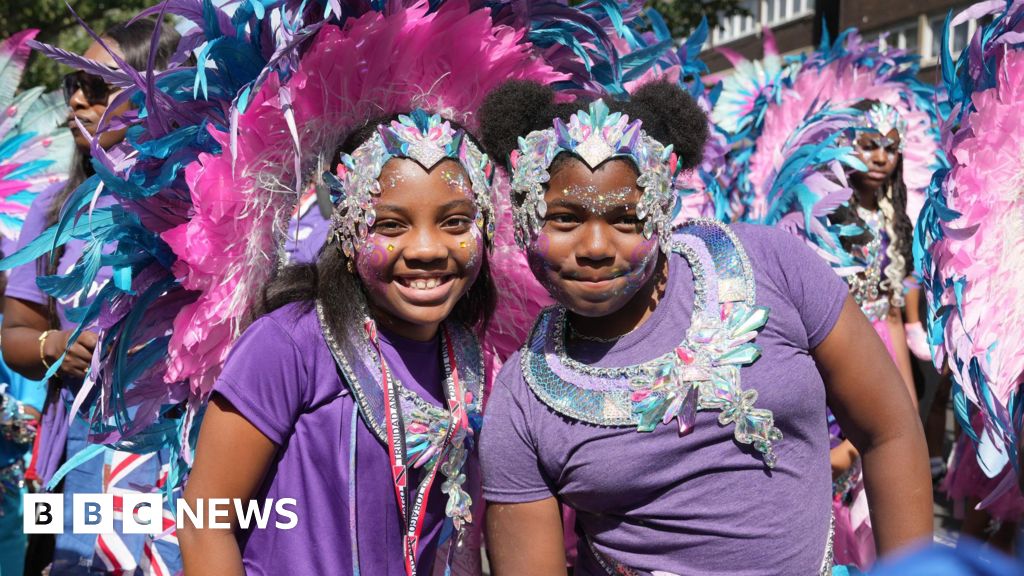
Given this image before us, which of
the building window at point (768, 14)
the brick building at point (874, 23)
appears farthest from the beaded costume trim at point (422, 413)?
the building window at point (768, 14)

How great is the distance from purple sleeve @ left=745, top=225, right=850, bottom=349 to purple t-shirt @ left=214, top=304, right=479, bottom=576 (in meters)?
0.88

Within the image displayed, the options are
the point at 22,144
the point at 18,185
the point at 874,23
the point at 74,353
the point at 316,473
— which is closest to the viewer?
the point at 316,473

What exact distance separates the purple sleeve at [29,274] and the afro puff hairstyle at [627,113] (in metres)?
1.57

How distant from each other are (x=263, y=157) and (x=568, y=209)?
792mm

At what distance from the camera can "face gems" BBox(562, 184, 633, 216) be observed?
1973 mm

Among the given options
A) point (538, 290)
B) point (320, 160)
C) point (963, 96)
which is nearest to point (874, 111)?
point (963, 96)

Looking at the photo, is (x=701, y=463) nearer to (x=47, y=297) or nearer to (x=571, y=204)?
(x=571, y=204)

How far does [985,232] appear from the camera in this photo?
288cm

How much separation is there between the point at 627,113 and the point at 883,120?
3.12 metres

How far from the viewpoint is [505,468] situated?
1.95m

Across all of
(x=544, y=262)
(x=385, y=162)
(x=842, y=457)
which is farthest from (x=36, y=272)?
(x=842, y=457)

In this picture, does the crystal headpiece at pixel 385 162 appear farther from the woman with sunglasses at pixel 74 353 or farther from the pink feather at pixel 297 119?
the woman with sunglasses at pixel 74 353

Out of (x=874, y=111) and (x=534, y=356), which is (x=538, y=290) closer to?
(x=534, y=356)

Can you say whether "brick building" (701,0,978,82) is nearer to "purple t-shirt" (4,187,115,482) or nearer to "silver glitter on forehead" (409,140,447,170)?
"purple t-shirt" (4,187,115,482)
